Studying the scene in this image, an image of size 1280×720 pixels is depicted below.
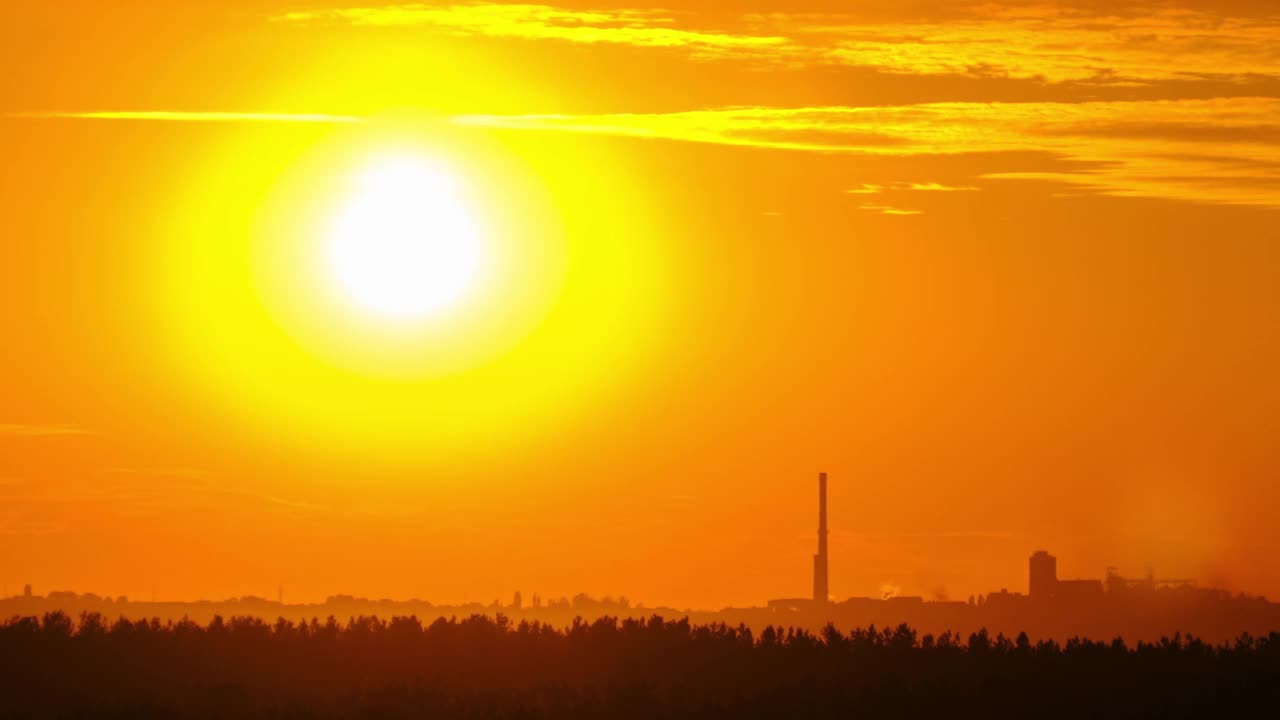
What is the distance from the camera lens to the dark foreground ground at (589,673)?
6631 cm

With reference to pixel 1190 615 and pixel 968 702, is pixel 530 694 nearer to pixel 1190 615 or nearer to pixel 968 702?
pixel 968 702

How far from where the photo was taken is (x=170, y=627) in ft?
268

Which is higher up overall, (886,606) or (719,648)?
(886,606)

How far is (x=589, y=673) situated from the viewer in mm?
75938

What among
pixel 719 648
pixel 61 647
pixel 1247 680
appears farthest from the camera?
pixel 719 648

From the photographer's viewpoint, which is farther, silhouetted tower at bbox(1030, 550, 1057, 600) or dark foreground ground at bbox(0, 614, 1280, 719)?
silhouetted tower at bbox(1030, 550, 1057, 600)

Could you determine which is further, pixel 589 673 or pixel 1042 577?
pixel 1042 577

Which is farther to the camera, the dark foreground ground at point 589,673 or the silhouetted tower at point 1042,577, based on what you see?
the silhouetted tower at point 1042,577

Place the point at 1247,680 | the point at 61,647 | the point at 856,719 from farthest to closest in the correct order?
the point at 61,647, the point at 1247,680, the point at 856,719

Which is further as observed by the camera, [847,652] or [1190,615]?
[1190,615]

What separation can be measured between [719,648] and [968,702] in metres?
14.0

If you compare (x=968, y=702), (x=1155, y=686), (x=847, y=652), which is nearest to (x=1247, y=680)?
(x=1155, y=686)

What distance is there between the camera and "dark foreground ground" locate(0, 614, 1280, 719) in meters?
66.3

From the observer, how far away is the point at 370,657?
78000 millimetres
